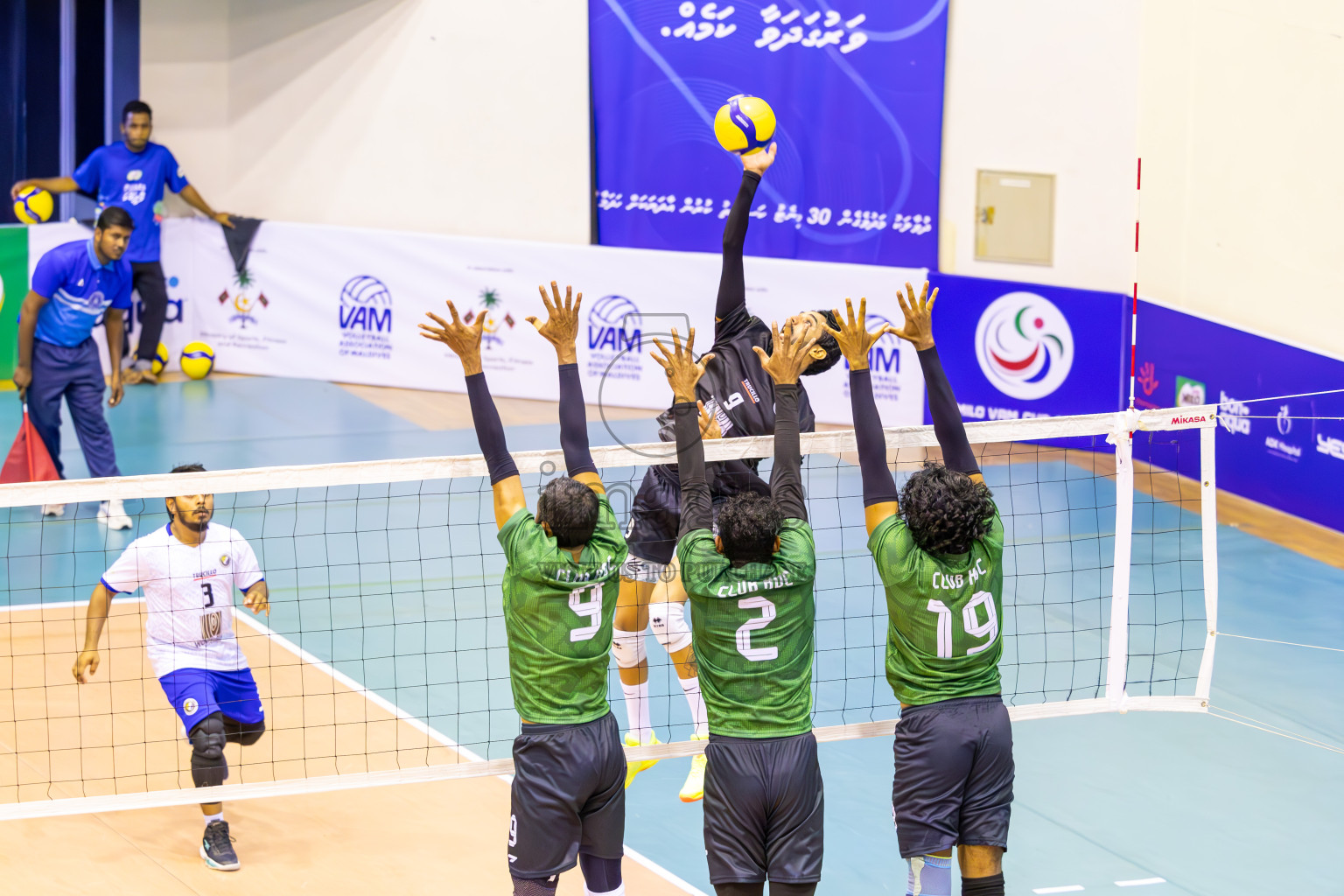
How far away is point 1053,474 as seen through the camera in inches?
505

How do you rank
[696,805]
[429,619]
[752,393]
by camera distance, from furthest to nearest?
[429,619] → [696,805] → [752,393]

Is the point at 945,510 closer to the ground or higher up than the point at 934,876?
higher up

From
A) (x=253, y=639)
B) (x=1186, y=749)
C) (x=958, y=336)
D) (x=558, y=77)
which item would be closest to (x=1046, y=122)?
(x=958, y=336)

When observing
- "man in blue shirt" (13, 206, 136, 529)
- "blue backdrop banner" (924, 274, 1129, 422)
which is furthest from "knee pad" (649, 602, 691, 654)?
"blue backdrop banner" (924, 274, 1129, 422)

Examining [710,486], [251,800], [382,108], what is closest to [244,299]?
[382,108]

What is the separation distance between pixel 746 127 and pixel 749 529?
101 inches

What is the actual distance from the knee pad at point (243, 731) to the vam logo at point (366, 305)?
30.5 ft

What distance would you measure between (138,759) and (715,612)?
3872 millimetres

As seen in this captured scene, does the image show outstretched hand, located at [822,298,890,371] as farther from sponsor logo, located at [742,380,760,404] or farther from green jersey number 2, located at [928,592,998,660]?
sponsor logo, located at [742,380,760,404]

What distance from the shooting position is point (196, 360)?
1577 cm

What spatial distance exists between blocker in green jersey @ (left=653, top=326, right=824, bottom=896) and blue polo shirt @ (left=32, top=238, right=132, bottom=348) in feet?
23.8

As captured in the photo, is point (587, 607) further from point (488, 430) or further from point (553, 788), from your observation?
point (488, 430)

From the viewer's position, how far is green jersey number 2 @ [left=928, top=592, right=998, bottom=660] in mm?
5090

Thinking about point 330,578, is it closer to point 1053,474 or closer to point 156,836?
point 156,836
